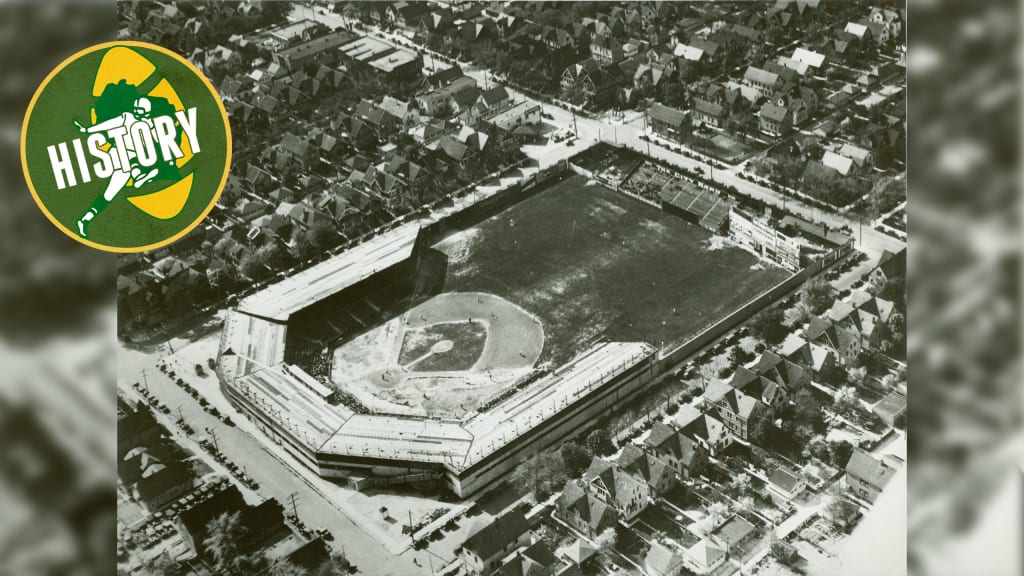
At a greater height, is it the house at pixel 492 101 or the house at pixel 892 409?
the house at pixel 892 409

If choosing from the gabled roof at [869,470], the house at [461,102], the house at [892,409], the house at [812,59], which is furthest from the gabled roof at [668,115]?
the gabled roof at [869,470]

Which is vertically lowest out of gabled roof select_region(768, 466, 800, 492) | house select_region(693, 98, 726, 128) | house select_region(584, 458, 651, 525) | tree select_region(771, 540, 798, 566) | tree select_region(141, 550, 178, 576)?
tree select_region(141, 550, 178, 576)

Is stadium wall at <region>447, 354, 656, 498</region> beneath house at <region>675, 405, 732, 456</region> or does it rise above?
beneath

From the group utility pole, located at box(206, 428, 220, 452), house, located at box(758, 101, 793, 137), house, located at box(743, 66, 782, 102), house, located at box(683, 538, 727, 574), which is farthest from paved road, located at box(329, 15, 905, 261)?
utility pole, located at box(206, 428, 220, 452)

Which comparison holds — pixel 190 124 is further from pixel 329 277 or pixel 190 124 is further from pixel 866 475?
pixel 866 475

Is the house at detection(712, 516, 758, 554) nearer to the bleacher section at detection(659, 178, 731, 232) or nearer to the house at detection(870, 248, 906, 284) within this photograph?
the house at detection(870, 248, 906, 284)

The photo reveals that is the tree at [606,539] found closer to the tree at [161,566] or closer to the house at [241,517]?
the house at [241,517]

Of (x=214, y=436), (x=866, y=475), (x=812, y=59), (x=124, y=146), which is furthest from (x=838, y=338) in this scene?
(x=124, y=146)

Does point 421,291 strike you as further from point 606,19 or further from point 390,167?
point 606,19
